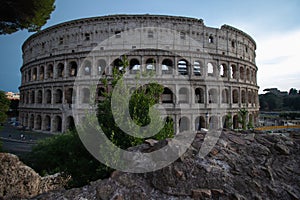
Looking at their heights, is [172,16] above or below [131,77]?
above

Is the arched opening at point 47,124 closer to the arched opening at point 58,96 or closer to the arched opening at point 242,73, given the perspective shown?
the arched opening at point 58,96

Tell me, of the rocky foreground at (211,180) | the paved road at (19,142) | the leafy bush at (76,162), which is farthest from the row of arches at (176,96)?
the rocky foreground at (211,180)

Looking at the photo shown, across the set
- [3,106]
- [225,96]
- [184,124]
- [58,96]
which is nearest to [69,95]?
[58,96]

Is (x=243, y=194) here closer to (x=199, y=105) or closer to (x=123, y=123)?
(x=123, y=123)

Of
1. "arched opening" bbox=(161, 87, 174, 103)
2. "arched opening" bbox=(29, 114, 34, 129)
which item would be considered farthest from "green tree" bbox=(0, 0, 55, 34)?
"arched opening" bbox=(29, 114, 34, 129)

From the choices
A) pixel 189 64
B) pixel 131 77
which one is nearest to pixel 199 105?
pixel 189 64

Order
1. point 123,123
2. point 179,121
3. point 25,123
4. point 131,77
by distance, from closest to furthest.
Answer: point 123,123
point 131,77
point 179,121
point 25,123

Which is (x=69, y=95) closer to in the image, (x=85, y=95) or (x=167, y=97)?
(x=85, y=95)

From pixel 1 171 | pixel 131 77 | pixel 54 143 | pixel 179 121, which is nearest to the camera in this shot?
pixel 1 171
